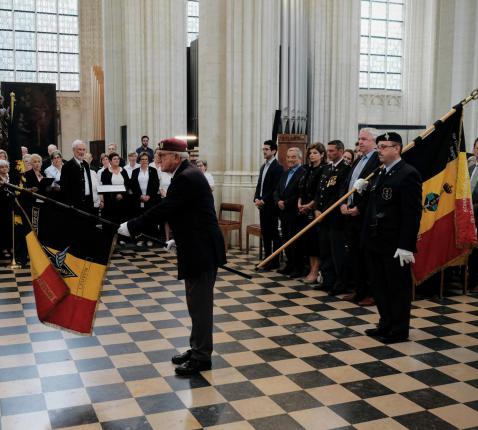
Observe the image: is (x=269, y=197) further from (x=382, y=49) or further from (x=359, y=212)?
(x=382, y=49)

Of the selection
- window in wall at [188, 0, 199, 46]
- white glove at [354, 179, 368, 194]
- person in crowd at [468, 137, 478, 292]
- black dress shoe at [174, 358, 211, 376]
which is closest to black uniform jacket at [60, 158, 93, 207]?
white glove at [354, 179, 368, 194]

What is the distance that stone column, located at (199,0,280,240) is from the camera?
11.0 metres

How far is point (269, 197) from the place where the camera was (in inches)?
362

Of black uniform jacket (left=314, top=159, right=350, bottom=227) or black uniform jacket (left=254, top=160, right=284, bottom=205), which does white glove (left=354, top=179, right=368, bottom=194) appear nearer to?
black uniform jacket (left=314, top=159, right=350, bottom=227)

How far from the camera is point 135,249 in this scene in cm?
1080

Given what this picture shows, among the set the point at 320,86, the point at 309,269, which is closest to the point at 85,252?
the point at 309,269

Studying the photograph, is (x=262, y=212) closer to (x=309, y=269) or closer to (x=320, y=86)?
(x=309, y=269)

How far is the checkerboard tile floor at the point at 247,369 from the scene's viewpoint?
3.96 metres

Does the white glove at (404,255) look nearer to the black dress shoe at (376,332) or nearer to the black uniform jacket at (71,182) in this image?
the black dress shoe at (376,332)

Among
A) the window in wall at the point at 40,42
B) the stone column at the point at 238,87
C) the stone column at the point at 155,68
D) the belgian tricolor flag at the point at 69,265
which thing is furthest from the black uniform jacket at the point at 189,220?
the window in wall at the point at 40,42

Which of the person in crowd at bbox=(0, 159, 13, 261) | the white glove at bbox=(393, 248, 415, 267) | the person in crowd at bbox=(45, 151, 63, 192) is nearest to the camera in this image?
the white glove at bbox=(393, 248, 415, 267)

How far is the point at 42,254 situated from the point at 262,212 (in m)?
4.87

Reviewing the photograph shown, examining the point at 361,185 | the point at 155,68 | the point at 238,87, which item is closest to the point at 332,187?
the point at 361,185

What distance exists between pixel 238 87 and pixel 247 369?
286 inches
